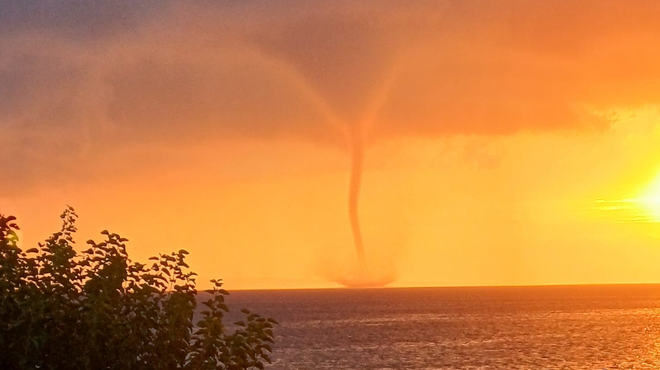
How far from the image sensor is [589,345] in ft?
500

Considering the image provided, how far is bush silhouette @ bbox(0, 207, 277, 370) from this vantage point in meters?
18.5

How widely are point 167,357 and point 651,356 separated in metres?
124

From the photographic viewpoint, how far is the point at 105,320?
18.6 metres

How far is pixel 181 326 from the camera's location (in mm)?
19406

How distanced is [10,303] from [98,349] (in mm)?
1958

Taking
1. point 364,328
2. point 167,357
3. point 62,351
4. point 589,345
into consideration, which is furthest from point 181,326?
point 364,328

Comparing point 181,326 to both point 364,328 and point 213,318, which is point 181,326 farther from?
point 364,328

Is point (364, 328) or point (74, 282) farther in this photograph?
point (364, 328)

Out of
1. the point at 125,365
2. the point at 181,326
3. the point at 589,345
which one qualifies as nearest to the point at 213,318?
the point at 181,326

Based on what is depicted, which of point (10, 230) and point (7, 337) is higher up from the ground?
point (10, 230)

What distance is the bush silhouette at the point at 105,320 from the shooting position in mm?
18516

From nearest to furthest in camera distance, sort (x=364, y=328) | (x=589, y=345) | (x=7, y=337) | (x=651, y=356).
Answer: (x=7, y=337)
(x=651, y=356)
(x=589, y=345)
(x=364, y=328)

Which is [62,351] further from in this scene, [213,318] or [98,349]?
[213,318]

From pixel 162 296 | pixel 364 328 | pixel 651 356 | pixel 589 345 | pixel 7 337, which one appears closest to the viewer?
pixel 7 337
